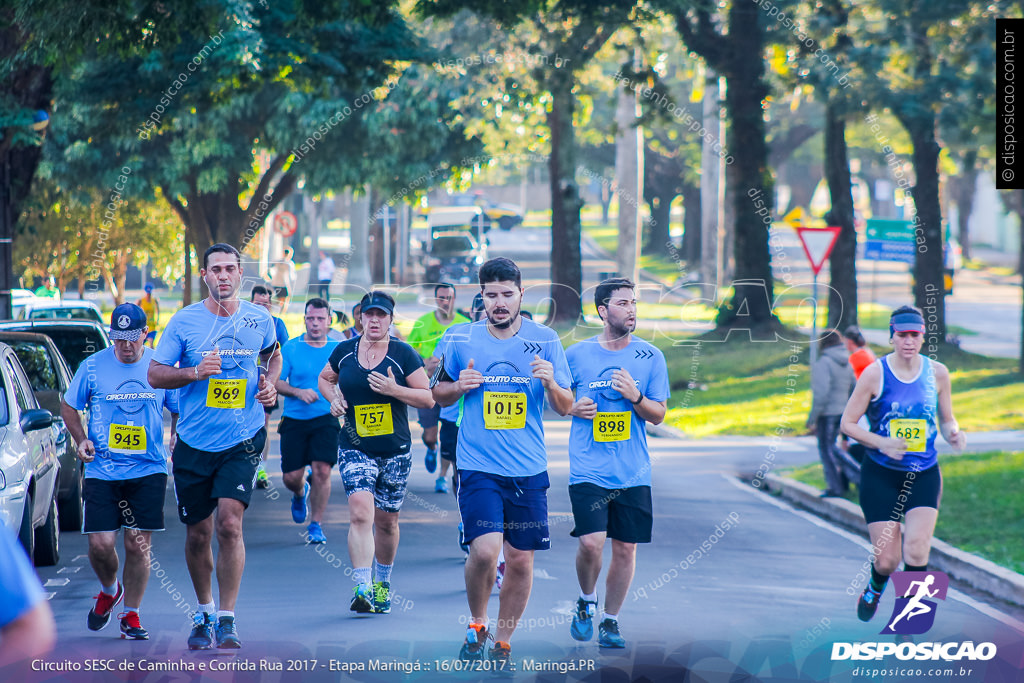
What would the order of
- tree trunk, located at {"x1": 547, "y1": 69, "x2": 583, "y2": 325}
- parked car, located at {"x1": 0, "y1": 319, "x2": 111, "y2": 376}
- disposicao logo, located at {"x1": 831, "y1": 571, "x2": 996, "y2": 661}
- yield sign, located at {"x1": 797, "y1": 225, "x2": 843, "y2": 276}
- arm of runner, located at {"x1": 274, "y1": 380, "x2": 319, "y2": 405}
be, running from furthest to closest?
tree trunk, located at {"x1": 547, "y1": 69, "x2": 583, "y2": 325} → yield sign, located at {"x1": 797, "y1": 225, "x2": 843, "y2": 276} → parked car, located at {"x1": 0, "y1": 319, "x2": 111, "y2": 376} → arm of runner, located at {"x1": 274, "y1": 380, "x2": 319, "y2": 405} → disposicao logo, located at {"x1": 831, "y1": 571, "x2": 996, "y2": 661}

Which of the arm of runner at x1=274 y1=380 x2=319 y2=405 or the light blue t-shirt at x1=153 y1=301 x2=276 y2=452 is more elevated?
the light blue t-shirt at x1=153 y1=301 x2=276 y2=452

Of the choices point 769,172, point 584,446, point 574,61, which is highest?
point 574,61

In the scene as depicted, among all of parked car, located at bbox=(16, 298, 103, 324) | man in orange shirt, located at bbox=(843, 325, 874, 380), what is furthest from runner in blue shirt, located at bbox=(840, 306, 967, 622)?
parked car, located at bbox=(16, 298, 103, 324)

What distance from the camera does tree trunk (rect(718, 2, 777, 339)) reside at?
2747 cm

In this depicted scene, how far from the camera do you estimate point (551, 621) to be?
791cm

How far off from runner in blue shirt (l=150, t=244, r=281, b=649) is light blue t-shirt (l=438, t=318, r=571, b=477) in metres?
1.17

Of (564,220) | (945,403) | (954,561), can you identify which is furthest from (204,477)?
(564,220)

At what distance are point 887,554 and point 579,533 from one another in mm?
1827

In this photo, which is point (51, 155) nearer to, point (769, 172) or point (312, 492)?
point (769, 172)

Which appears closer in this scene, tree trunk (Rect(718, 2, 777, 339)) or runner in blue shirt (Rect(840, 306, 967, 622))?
runner in blue shirt (Rect(840, 306, 967, 622))

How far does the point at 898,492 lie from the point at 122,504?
434 centimetres

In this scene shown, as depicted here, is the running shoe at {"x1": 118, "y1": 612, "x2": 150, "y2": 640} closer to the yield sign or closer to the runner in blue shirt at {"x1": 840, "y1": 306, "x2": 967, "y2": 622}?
the runner in blue shirt at {"x1": 840, "y1": 306, "x2": 967, "y2": 622}

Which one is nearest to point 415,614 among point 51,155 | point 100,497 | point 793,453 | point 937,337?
point 100,497

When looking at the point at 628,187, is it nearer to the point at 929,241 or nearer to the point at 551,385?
the point at 929,241
